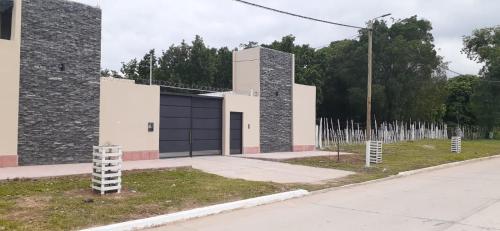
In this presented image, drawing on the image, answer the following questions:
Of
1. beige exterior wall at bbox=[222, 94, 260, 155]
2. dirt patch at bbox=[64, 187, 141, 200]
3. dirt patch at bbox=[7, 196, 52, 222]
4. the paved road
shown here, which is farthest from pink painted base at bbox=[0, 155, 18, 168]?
beige exterior wall at bbox=[222, 94, 260, 155]

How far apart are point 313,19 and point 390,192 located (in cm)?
784

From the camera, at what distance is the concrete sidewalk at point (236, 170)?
48.0 feet

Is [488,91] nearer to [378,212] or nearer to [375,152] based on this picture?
[375,152]

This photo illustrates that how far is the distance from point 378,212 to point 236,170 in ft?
26.2

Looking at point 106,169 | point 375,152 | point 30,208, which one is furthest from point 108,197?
point 375,152

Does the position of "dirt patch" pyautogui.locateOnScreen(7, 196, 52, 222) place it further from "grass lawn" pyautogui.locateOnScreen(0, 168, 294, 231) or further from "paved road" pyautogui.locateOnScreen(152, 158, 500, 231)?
"paved road" pyautogui.locateOnScreen(152, 158, 500, 231)

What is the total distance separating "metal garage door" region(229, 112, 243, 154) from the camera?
2477 cm

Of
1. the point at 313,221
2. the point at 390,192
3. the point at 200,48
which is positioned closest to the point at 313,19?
the point at 390,192

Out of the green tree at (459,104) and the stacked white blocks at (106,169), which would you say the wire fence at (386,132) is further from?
the stacked white blocks at (106,169)

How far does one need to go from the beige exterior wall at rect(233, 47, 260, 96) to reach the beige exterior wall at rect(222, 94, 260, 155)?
0.96 metres

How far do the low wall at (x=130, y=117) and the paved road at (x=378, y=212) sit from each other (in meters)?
9.28

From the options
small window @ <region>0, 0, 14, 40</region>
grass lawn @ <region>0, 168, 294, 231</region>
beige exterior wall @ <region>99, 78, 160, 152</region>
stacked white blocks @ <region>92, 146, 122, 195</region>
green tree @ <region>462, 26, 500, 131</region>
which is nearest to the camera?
grass lawn @ <region>0, 168, 294, 231</region>

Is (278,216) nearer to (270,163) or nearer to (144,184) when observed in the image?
(144,184)

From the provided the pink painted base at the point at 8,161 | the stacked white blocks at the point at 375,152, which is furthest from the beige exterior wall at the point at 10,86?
the stacked white blocks at the point at 375,152
